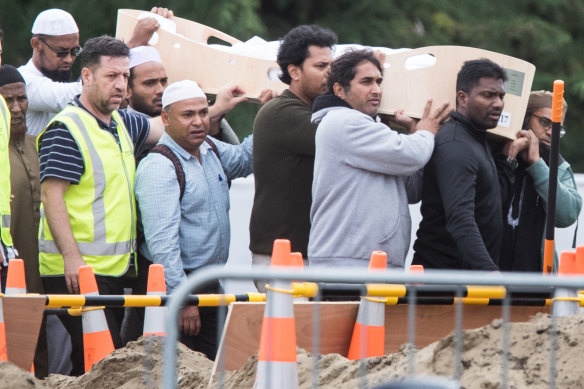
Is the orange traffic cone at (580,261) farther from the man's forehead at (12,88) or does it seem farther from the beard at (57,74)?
the beard at (57,74)

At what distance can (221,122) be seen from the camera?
8148 millimetres

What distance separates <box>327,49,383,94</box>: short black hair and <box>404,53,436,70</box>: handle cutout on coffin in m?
0.24

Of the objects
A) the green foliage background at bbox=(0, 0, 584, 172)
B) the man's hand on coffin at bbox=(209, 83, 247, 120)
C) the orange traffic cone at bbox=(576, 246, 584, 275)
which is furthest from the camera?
the green foliage background at bbox=(0, 0, 584, 172)

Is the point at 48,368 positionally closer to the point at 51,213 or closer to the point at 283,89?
the point at 51,213

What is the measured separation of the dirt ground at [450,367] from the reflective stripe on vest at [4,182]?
47.6 inches

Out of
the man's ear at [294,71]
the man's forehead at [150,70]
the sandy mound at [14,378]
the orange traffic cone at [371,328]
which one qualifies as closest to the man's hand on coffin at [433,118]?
the man's ear at [294,71]

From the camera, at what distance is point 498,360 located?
15.9 ft

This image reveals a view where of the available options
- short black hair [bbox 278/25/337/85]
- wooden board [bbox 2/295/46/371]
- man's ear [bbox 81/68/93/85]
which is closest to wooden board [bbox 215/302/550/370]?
wooden board [bbox 2/295/46/371]

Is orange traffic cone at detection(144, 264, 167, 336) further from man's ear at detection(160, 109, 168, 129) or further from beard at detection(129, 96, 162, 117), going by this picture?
beard at detection(129, 96, 162, 117)

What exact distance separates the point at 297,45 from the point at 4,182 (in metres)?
1.78

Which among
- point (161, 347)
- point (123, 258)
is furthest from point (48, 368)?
point (161, 347)

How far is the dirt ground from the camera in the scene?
477cm

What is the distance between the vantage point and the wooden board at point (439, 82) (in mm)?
6941

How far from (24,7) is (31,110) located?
585cm
